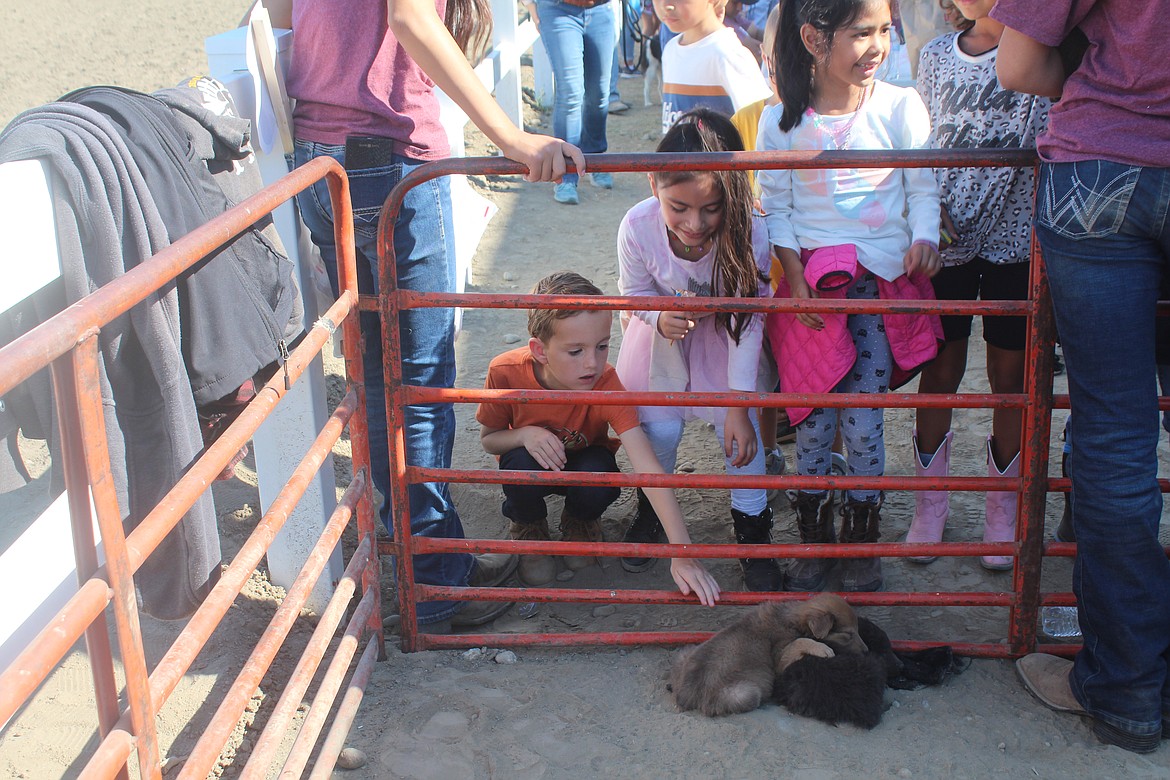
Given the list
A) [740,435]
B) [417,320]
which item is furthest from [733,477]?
[417,320]

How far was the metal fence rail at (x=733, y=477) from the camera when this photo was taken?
238 cm

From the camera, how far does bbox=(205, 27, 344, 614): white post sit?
2680 millimetres

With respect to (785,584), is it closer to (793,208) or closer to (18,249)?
(793,208)

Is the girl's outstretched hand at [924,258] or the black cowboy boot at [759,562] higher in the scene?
the girl's outstretched hand at [924,258]

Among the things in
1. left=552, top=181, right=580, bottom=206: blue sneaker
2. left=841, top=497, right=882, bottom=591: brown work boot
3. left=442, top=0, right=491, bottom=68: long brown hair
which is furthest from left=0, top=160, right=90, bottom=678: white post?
left=552, top=181, right=580, bottom=206: blue sneaker

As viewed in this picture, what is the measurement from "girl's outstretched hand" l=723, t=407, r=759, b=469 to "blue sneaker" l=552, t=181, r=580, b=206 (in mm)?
4821

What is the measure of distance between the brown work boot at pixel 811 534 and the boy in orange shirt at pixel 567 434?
1.22 ft

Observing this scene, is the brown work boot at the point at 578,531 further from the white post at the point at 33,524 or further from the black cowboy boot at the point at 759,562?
the white post at the point at 33,524

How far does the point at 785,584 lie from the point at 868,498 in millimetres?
372

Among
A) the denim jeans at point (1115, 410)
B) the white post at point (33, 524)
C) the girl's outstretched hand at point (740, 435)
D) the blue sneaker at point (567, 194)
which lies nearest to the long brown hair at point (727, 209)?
the girl's outstretched hand at point (740, 435)

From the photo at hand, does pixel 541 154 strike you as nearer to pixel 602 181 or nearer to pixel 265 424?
pixel 265 424

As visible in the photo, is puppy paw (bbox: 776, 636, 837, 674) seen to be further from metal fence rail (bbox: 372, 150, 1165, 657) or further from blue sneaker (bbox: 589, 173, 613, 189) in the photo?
blue sneaker (bbox: 589, 173, 613, 189)

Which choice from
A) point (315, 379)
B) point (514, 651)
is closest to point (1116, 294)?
point (514, 651)

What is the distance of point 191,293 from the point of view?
6.83 feet
